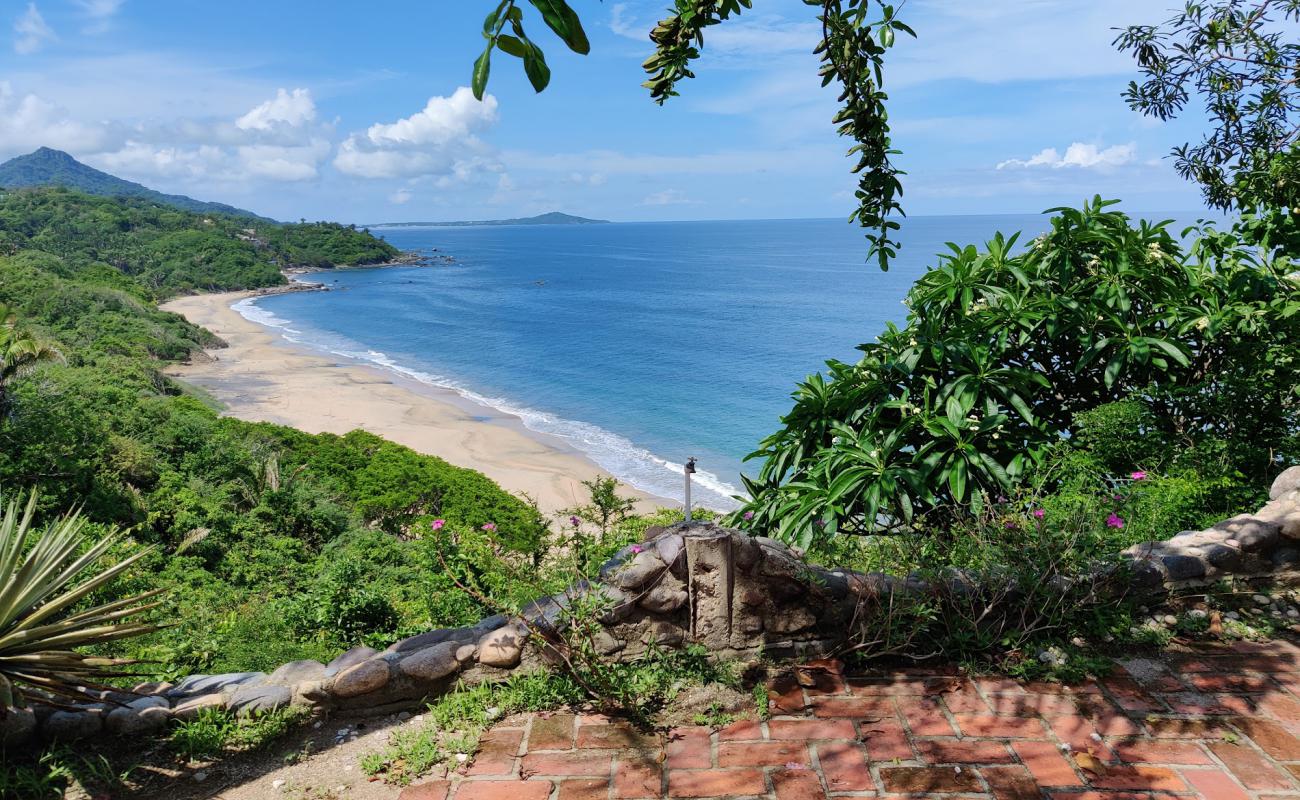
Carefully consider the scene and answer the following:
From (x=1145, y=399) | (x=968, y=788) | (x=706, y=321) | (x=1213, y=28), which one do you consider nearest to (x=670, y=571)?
(x=968, y=788)

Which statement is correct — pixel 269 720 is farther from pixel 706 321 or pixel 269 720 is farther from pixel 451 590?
pixel 706 321

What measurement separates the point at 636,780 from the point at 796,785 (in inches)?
23.3

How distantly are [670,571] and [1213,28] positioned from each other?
5.71 meters

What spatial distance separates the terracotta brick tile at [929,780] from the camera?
297 centimetres

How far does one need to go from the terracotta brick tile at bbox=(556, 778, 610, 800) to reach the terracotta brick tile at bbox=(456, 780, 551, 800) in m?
0.06

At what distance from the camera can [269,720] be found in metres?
3.57

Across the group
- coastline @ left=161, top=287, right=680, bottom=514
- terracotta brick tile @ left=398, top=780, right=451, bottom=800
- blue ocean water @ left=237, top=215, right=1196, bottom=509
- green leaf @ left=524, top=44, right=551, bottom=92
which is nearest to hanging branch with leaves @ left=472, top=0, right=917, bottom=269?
green leaf @ left=524, top=44, right=551, bottom=92

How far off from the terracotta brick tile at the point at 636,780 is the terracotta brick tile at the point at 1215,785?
189 centimetres

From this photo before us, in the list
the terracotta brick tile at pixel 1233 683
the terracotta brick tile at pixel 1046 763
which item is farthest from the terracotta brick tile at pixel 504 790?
the terracotta brick tile at pixel 1233 683

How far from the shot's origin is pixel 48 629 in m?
3.45

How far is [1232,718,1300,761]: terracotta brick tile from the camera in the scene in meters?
3.09

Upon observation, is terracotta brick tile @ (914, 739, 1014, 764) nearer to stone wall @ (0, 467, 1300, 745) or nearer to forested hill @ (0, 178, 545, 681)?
stone wall @ (0, 467, 1300, 745)

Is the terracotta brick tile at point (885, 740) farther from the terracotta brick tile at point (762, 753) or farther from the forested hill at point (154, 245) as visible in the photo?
the forested hill at point (154, 245)

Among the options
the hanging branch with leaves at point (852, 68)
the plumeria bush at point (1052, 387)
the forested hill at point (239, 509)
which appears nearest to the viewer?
the hanging branch with leaves at point (852, 68)
